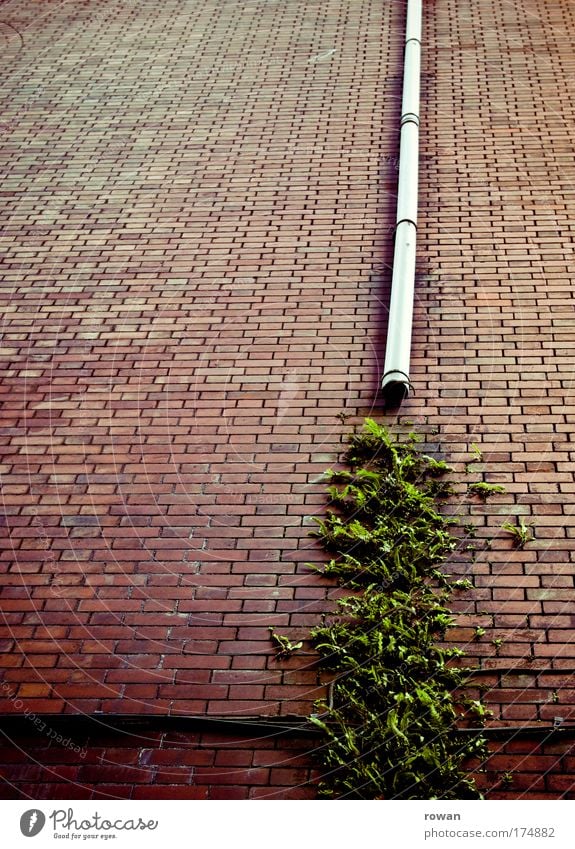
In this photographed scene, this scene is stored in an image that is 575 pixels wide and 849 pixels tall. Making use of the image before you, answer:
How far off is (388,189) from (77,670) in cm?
368

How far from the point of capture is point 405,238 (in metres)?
4.70

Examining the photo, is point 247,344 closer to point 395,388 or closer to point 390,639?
point 395,388

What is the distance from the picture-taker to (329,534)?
3.65 m

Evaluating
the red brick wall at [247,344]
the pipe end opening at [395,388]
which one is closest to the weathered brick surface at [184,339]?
the red brick wall at [247,344]

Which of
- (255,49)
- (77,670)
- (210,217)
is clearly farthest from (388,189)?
(77,670)
